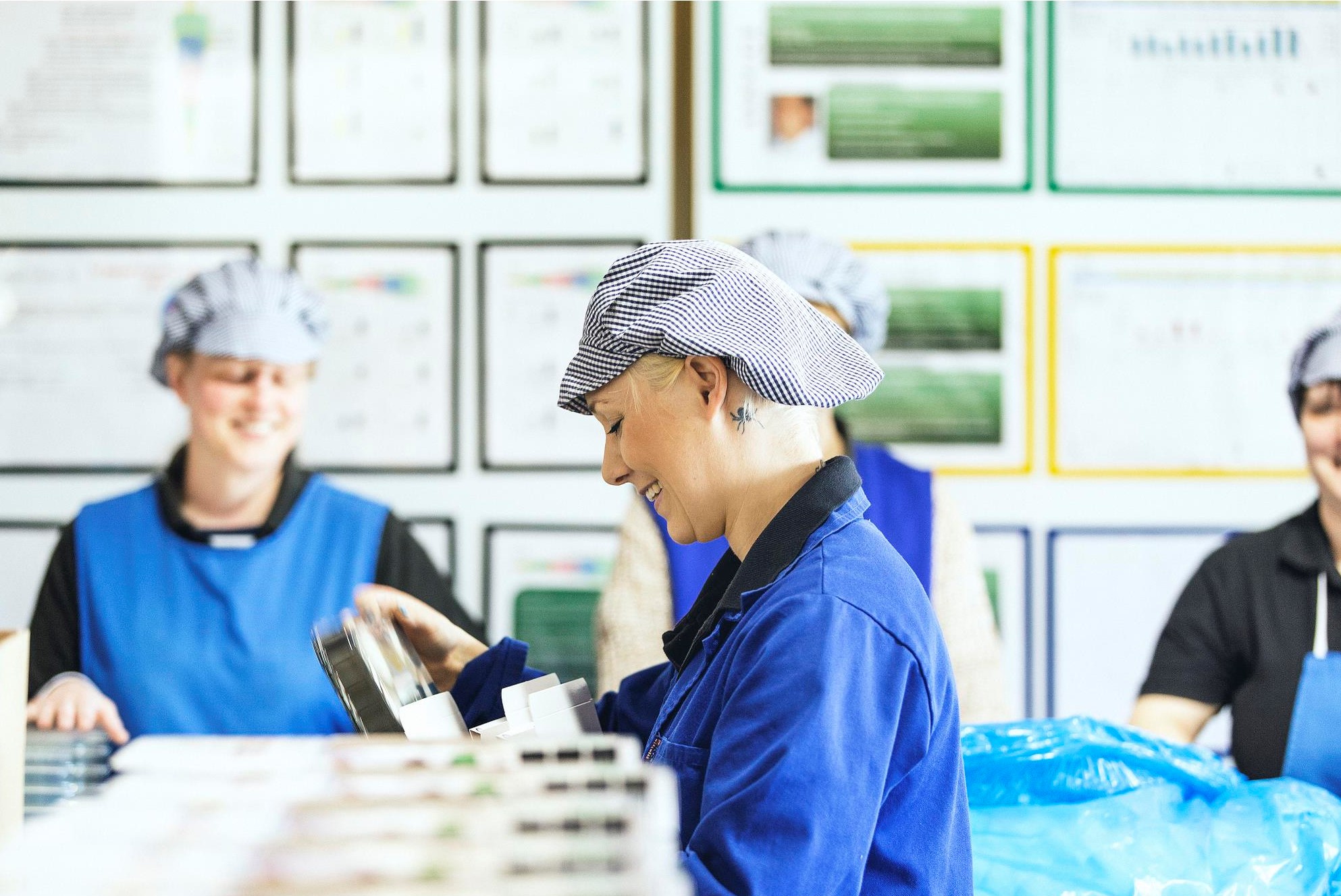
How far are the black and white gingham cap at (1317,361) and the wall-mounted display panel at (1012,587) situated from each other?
0.75 metres

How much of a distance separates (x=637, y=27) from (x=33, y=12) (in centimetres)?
126

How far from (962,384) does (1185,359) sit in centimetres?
48

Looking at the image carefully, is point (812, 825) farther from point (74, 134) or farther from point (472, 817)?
point (74, 134)

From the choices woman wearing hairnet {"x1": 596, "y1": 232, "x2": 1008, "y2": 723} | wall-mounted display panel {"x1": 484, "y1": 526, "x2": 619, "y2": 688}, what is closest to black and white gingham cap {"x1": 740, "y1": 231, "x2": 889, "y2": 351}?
woman wearing hairnet {"x1": 596, "y1": 232, "x2": 1008, "y2": 723}

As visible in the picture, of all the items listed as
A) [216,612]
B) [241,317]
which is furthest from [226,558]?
[241,317]

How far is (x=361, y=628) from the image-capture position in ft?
4.71

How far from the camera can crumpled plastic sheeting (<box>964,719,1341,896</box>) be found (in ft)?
4.51

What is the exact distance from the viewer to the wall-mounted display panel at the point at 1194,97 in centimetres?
271

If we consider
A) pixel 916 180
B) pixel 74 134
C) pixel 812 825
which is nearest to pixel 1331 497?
pixel 916 180

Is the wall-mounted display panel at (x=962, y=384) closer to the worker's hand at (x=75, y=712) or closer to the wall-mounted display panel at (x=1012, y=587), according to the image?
the wall-mounted display panel at (x=1012, y=587)

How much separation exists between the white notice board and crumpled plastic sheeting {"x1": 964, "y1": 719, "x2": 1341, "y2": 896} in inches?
49.4

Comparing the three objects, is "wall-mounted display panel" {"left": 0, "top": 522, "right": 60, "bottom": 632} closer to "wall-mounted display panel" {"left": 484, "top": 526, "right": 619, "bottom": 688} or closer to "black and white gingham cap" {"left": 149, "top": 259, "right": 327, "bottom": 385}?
"black and white gingham cap" {"left": 149, "top": 259, "right": 327, "bottom": 385}

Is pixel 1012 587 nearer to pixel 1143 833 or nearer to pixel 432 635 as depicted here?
pixel 1143 833

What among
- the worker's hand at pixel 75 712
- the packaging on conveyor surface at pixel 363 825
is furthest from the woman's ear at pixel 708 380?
the worker's hand at pixel 75 712
